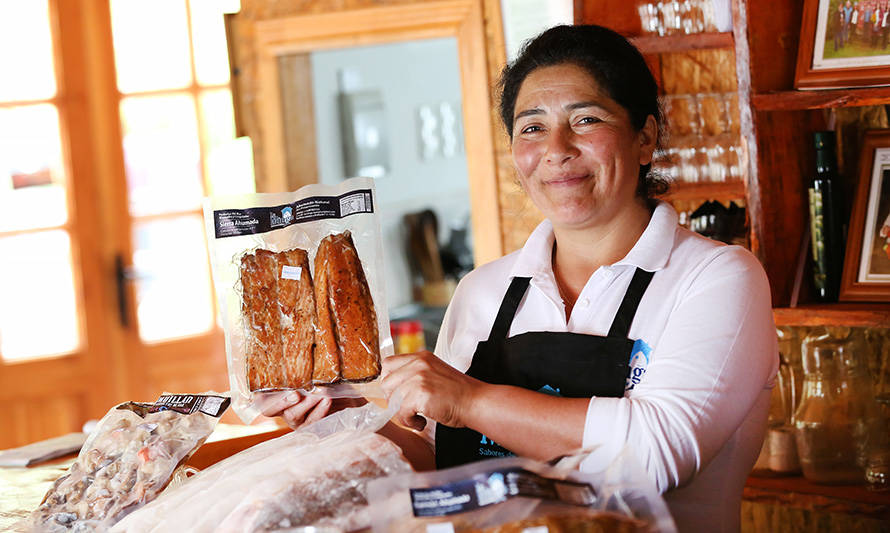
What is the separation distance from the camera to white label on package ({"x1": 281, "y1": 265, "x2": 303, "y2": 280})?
1482 mm

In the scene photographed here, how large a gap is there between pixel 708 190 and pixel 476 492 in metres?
1.49

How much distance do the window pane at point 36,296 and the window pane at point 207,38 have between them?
3.30ft

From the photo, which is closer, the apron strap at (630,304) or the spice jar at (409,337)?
the apron strap at (630,304)

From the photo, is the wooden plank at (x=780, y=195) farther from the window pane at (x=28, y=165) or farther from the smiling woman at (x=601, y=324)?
the window pane at (x=28, y=165)

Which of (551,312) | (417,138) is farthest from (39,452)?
(417,138)

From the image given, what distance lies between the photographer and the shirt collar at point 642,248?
150 cm

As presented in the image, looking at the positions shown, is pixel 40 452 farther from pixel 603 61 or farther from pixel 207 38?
pixel 207 38

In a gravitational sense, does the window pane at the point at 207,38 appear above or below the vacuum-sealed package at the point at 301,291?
above

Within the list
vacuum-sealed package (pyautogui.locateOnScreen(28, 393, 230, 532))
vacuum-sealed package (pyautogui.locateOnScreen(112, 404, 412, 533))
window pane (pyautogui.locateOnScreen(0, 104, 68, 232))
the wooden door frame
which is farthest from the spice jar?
vacuum-sealed package (pyautogui.locateOnScreen(112, 404, 412, 533))

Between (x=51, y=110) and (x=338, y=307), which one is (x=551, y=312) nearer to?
(x=338, y=307)

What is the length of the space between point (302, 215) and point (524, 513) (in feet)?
2.45

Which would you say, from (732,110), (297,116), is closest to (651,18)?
(732,110)

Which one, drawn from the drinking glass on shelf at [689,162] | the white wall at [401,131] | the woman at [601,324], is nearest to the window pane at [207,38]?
the white wall at [401,131]

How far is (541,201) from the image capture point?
5.19 feet
